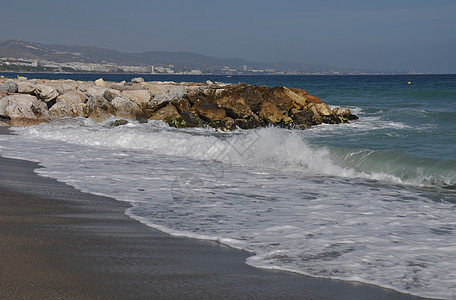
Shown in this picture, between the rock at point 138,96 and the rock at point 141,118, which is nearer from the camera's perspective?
the rock at point 141,118

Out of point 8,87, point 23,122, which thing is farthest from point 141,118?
point 8,87

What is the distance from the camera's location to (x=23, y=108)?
696 inches

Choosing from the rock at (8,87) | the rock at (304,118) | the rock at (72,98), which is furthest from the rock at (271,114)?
the rock at (8,87)

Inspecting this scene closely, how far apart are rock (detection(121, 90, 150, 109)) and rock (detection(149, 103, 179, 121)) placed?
1.61 meters

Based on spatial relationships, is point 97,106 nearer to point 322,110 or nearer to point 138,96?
point 138,96

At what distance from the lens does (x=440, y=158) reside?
9.37 metres

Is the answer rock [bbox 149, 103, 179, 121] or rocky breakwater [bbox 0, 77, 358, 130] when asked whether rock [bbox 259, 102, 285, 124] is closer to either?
rocky breakwater [bbox 0, 77, 358, 130]

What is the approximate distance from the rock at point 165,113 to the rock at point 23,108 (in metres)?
4.13

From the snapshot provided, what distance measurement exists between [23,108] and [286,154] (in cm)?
1189

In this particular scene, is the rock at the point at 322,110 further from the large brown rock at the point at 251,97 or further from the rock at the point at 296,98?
the large brown rock at the point at 251,97

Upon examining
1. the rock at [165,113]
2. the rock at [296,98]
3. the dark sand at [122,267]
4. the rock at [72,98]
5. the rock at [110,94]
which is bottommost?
the dark sand at [122,267]

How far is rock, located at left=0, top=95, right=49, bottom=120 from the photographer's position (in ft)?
56.7

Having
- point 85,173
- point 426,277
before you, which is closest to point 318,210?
point 426,277

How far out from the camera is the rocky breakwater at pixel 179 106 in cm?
1729
